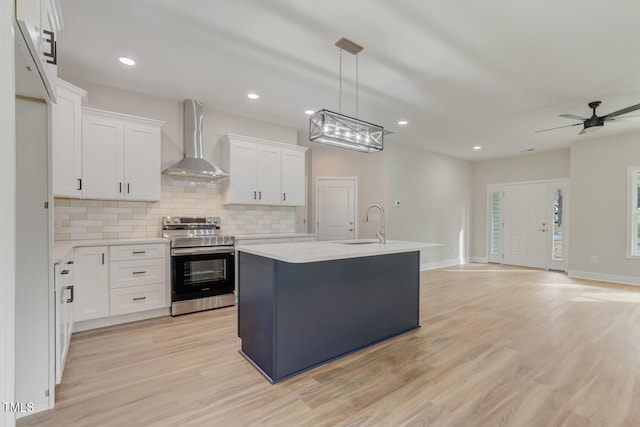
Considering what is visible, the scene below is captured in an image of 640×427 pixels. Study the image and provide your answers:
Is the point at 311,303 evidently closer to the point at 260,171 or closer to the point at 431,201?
the point at 260,171

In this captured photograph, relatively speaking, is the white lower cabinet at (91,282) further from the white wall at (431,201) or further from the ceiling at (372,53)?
the white wall at (431,201)

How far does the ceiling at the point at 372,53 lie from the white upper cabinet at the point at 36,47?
0.76 m

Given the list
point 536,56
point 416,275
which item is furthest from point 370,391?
point 536,56

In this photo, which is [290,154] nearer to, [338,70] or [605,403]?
[338,70]

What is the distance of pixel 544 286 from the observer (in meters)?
5.14

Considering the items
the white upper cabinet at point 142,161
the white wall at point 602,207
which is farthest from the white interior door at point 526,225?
the white upper cabinet at point 142,161

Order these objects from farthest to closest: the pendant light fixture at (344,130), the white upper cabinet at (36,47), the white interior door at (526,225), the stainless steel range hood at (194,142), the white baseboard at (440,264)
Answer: the white interior door at (526,225), the white baseboard at (440,264), the stainless steel range hood at (194,142), the pendant light fixture at (344,130), the white upper cabinet at (36,47)

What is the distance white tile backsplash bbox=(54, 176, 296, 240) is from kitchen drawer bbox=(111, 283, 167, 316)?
75cm

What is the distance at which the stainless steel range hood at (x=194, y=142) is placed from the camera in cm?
389

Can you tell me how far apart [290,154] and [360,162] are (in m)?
1.95

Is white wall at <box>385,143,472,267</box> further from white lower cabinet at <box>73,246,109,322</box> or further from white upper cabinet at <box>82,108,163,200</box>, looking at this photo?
white lower cabinet at <box>73,246,109,322</box>

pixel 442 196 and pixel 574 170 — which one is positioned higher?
pixel 574 170

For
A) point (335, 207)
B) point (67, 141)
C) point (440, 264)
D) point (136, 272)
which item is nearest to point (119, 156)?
point (67, 141)

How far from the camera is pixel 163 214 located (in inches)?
155
